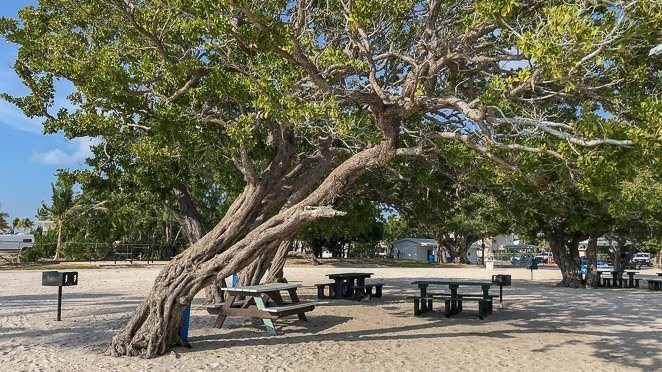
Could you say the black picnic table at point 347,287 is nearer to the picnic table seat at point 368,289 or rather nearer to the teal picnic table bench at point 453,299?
the picnic table seat at point 368,289

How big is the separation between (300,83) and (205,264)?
3.28 m

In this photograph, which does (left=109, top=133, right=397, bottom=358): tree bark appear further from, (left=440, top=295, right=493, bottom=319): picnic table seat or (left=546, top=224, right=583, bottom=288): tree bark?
(left=546, top=224, right=583, bottom=288): tree bark

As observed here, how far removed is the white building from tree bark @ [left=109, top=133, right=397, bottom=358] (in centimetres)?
5772

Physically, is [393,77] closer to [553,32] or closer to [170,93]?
[170,93]

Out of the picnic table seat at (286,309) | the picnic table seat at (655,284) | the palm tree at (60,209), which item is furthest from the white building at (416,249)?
the picnic table seat at (286,309)

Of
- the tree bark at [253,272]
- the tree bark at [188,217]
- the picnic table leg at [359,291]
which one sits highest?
the tree bark at [188,217]

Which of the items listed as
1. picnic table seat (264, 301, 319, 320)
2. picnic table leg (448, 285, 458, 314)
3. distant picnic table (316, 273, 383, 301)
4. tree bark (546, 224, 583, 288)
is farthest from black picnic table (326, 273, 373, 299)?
tree bark (546, 224, 583, 288)

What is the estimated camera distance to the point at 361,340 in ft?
26.3

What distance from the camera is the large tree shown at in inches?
250

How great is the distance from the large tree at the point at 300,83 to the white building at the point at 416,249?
55.1 meters

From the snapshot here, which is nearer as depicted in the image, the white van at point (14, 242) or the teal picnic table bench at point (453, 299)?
the teal picnic table bench at point (453, 299)

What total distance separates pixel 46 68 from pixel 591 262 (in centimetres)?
2043

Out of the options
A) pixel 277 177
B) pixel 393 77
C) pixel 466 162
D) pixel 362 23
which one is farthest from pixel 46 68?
pixel 466 162

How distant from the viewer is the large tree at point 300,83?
6.35 metres
